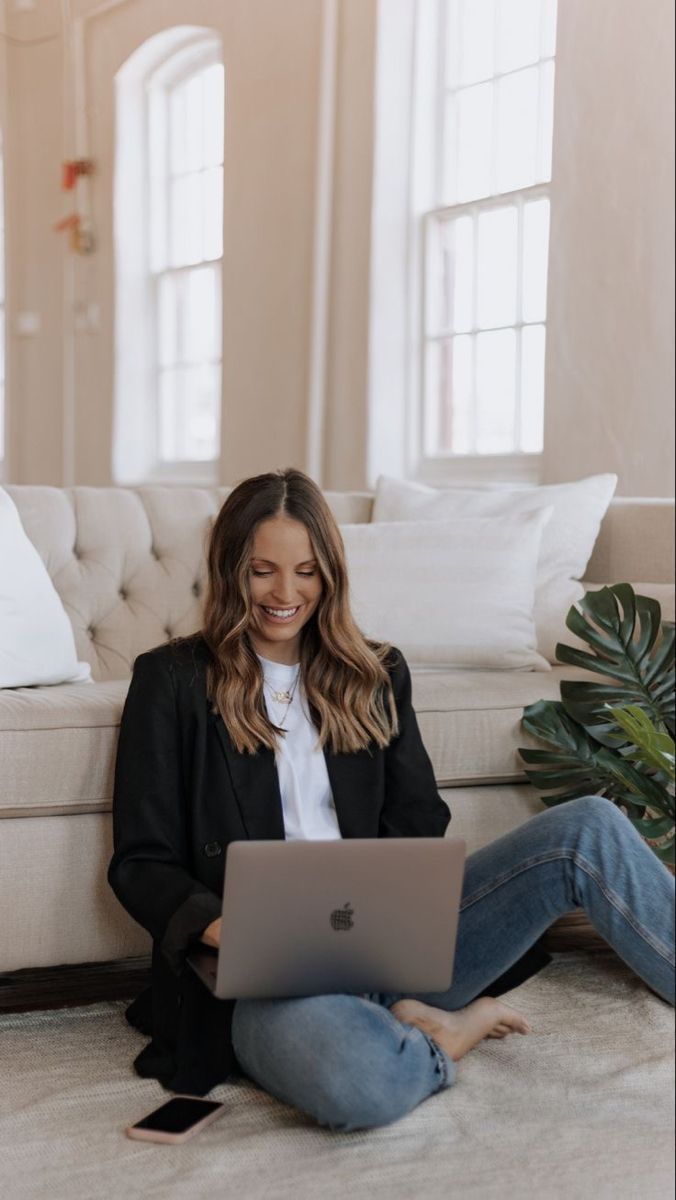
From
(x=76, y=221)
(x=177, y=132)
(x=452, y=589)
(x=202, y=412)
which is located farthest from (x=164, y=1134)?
(x=76, y=221)

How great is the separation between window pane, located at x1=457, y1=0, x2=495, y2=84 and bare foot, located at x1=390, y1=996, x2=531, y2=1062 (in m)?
3.21

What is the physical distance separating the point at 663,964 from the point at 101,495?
66.8 inches

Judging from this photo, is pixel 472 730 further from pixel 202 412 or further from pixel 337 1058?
pixel 202 412

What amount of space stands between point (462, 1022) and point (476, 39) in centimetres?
334

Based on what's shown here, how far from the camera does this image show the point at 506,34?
4.27 m

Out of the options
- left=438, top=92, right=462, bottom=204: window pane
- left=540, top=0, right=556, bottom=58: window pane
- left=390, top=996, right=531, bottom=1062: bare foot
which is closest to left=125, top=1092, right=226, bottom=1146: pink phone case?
left=390, top=996, right=531, bottom=1062: bare foot

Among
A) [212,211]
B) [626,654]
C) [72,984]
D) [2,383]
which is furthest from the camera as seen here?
[2,383]

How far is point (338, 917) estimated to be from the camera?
64.4 inches

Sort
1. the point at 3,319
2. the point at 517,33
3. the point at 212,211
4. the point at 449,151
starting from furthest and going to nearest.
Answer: the point at 3,319
the point at 212,211
the point at 449,151
the point at 517,33

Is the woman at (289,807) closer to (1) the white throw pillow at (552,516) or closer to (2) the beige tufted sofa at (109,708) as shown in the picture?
(2) the beige tufted sofa at (109,708)

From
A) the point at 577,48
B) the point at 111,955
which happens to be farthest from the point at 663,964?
the point at 577,48

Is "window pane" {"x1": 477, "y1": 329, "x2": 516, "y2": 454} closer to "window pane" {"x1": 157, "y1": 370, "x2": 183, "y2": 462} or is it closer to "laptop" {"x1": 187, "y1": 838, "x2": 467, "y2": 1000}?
"window pane" {"x1": 157, "y1": 370, "x2": 183, "y2": 462}

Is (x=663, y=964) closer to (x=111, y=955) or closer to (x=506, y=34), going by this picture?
(x=111, y=955)

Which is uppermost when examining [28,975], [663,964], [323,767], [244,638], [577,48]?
[577,48]
